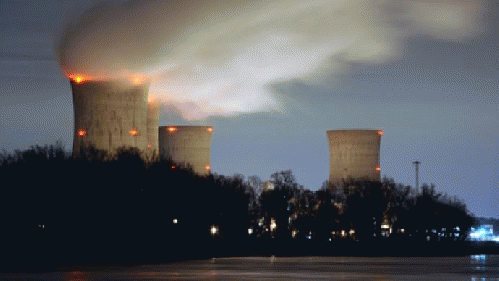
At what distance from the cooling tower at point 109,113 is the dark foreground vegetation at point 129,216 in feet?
3.61

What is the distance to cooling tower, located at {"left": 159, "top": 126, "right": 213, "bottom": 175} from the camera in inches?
3518

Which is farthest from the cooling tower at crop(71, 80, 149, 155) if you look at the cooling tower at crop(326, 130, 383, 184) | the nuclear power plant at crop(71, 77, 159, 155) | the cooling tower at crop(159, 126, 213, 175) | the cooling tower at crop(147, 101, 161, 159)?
the cooling tower at crop(326, 130, 383, 184)

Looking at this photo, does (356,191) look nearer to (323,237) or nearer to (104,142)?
(323,237)

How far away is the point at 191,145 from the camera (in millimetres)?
89625

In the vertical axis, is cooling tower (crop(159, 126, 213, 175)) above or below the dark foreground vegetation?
above

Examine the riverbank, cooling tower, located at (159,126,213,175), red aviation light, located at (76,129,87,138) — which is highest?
cooling tower, located at (159,126,213,175)

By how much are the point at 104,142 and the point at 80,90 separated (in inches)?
156

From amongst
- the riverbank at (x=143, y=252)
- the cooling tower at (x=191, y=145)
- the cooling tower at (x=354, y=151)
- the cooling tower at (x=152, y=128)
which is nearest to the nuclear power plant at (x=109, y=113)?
the cooling tower at (x=152, y=128)

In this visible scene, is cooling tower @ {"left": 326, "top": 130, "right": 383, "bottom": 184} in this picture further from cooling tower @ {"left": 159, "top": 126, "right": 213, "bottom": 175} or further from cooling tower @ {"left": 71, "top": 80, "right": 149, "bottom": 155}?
cooling tower @ {"left": 71, "top": 80, "right": 149, "bottom": 155}

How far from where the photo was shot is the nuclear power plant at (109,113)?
216 ft

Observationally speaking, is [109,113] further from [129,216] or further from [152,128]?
[152,128]

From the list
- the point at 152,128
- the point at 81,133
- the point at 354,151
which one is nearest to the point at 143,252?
the point at 81,133

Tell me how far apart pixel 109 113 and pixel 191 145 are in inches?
955

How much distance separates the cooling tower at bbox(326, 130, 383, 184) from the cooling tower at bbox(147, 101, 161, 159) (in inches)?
649
